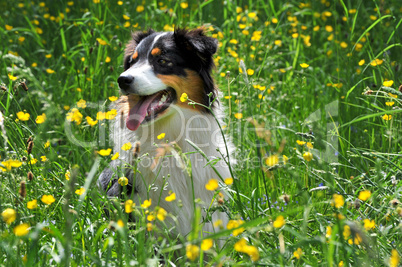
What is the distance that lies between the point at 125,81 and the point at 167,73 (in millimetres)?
311

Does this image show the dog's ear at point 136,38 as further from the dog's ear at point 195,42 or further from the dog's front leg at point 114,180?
the dog's front leg at point 114,180

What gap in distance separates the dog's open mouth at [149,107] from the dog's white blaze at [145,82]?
79 millimetres

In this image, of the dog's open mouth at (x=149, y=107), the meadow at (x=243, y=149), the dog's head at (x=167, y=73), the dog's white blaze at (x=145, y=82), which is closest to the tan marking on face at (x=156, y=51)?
the dog's head at (x=167, y=73)

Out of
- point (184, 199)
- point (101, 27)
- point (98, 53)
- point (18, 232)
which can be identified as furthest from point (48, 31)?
point (18, 232)

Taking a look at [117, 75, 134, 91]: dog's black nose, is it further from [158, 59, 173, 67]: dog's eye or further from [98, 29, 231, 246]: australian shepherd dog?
[158, 59, 173, 67]: dog's eye

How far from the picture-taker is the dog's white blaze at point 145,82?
8.87 ft

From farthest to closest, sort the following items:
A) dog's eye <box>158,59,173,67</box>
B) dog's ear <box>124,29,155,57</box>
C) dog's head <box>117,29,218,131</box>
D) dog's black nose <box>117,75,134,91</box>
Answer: dog's ear <box>124,29,155,57</box>
dog's eye <box>158,59,173,67</box>
dog's head <box>117,29,218,131</box>
dog's black nose <box>117,75,134,91</box>

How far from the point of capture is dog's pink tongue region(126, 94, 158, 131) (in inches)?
110

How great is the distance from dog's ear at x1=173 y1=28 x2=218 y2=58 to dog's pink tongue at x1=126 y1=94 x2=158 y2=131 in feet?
1.25

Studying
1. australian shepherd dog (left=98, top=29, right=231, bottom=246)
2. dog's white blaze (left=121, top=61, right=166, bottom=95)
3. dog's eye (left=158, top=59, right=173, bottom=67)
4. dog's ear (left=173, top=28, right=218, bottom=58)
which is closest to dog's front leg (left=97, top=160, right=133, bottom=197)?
australian shepherd dog (left=98, top=29, right=231, bottom=246)

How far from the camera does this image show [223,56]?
432cm

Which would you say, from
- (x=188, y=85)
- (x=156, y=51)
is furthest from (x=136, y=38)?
(x=188, y=85)

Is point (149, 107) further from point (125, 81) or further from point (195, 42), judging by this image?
point (195, 42)

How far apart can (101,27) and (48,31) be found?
96 cm
